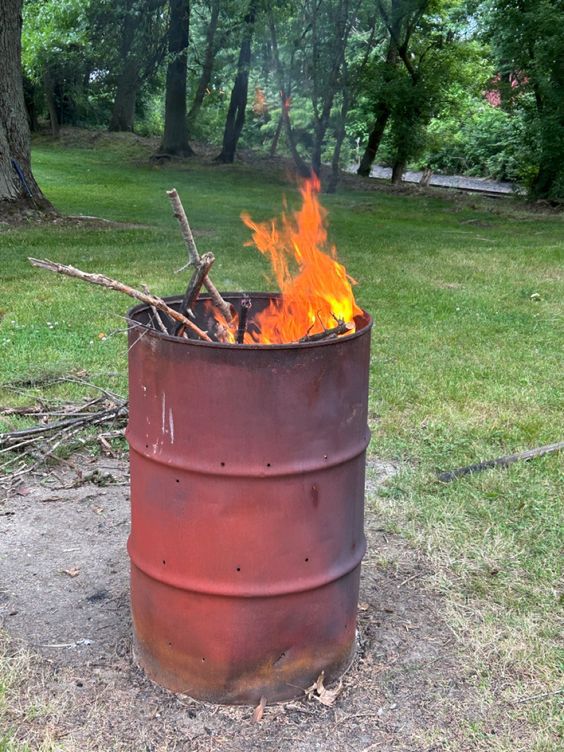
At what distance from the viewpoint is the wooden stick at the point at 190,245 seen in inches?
93.4

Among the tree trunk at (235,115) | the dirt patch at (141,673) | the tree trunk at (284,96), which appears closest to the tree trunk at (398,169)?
the tree trunk at (284,96)

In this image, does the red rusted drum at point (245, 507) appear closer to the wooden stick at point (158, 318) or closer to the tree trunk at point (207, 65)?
the wooden stick at point (158, 318)

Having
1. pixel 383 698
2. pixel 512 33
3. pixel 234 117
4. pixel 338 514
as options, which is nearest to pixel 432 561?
pixel 383 698

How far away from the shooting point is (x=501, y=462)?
14.2ft

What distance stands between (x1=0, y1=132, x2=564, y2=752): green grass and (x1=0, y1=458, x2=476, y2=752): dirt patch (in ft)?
0.53

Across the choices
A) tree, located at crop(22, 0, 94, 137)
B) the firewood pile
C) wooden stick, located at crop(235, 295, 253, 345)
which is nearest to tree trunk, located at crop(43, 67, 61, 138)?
tree, located at crop(22, 0, 94, 137)

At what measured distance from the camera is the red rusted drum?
225 centimetres

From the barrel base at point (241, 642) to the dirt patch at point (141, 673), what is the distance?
64 mm

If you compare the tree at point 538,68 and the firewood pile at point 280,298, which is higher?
the tree at point 538,68

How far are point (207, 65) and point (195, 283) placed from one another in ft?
67.1

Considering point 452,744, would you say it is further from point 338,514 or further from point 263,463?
point 263,463

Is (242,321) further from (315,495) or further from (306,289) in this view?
(315,495)

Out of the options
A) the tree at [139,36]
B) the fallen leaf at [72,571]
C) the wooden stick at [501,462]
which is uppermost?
the tree at [139,36]

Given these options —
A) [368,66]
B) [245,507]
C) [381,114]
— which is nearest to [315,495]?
[245,507]
